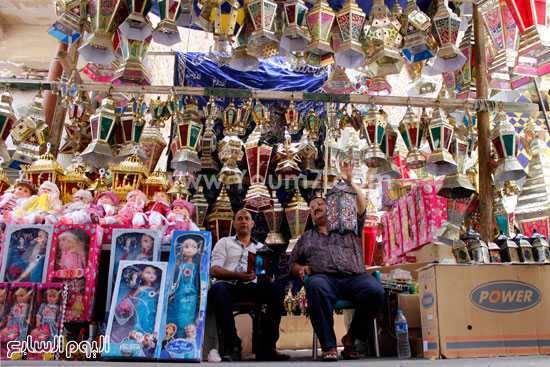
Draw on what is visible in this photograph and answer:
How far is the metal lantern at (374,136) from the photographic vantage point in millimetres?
3969

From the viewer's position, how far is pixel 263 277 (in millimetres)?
3209

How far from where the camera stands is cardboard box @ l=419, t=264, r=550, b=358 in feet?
8.80

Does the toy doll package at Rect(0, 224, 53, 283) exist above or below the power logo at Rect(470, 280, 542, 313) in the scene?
above

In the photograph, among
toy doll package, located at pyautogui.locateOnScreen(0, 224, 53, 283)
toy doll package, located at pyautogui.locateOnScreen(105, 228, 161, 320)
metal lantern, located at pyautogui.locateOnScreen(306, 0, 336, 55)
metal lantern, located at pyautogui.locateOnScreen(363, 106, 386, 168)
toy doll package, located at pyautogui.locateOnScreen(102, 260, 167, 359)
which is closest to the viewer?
toy doll package, located at pyautogui.locateOnScreen(102, 260, 167, 359)

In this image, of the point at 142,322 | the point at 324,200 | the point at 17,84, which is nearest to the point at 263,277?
the point at 324,200

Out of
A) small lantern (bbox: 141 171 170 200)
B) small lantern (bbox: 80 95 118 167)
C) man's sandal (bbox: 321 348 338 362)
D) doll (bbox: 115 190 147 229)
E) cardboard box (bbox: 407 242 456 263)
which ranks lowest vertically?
man's sandal (bbox: 321 348 338 362)

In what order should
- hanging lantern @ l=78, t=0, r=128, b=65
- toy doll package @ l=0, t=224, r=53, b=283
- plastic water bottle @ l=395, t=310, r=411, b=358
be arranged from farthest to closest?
1. hanging lantern @ l=78, t=0, r=128, b=65
2. plastic water bottle @ l=395, t=310, r=411, b=358
3. toy doll package @ l=0, t=224, r=53, b=283

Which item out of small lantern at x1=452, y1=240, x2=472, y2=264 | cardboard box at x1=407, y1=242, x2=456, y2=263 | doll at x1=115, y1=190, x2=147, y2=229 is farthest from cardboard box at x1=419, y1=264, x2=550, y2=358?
doll at x1=115, y1=190, x2=147, y2=229

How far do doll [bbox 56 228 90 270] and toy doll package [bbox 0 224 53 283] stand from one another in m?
0.07

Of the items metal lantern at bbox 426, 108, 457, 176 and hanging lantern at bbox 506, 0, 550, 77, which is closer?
hanging lantern at bbox 506, 0, 550, 77

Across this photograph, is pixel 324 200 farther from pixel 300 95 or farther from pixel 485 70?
pixel 485 70

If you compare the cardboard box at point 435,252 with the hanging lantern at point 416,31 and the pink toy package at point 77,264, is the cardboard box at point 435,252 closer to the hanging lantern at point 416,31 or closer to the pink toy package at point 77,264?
the hanging lantern at point 416,31

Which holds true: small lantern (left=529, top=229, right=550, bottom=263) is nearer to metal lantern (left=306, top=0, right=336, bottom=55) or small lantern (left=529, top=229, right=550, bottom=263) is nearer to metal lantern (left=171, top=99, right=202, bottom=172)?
metal lantern (left=306, top=0, right=336, bottom=55)

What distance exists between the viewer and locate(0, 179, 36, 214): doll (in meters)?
3.44
